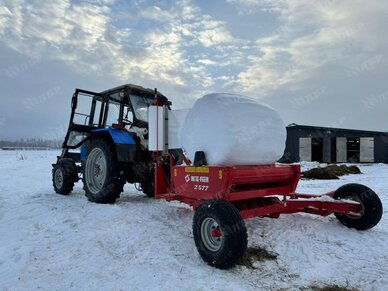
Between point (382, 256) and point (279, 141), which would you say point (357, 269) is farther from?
point (279, 141)

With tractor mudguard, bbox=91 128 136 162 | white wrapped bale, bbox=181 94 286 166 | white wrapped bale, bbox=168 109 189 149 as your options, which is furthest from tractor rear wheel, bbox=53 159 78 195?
white wrapped bale, bbox=181 94 286 166

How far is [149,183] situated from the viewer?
7891 millimetres

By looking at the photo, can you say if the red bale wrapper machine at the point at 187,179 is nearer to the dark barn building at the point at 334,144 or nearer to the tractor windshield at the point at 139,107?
the tractor windshield at the point at 139,107

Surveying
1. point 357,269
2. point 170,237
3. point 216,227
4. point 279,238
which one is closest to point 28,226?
point 170,237

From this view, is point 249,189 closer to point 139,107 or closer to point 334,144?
point 139,107

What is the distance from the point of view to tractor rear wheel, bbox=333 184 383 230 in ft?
16.8

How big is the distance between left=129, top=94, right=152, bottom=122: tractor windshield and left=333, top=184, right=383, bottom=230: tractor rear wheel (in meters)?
4.38

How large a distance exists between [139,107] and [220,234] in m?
4.34

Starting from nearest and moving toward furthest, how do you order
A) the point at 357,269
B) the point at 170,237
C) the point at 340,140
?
the point at 357,269 → the point at 170,237 → the point at 340,140

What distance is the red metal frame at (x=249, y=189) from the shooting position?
14.6 feet

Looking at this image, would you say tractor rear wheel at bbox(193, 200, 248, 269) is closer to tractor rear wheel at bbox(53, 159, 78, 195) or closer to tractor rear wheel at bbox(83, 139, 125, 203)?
tractor rear wheel at bbox(83, 139, 125, 203)

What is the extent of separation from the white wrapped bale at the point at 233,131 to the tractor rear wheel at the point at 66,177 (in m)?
4.26

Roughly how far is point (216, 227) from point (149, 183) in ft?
13.3

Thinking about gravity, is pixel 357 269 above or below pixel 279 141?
below
